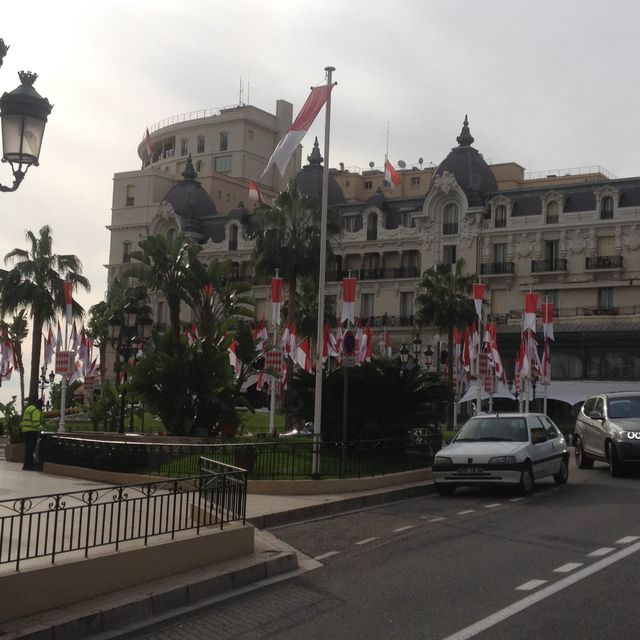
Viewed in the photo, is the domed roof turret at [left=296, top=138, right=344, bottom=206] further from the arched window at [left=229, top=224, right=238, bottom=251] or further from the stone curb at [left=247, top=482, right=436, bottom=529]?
the stone curb at [left=247, top=482, right=436, bottom=529]

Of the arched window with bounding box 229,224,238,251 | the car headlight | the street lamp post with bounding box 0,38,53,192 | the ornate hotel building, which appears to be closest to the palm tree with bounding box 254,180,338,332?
the ornate hotel building

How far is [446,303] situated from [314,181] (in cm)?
2518

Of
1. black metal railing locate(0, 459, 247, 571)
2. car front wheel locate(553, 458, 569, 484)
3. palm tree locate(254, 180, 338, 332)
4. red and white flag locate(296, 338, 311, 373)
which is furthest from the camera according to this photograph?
palm tree locate(254, 180, 338, 332)

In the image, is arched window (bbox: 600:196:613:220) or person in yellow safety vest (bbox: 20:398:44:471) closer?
person in yellow safety vest (bbox: 20:398:44:471)

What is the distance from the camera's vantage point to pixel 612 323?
2408 inches

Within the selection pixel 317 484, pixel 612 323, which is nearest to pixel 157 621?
pixel 317 484

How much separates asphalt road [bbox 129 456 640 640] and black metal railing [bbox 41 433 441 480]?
8.59 feet

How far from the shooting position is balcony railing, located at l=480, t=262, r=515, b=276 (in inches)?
2709

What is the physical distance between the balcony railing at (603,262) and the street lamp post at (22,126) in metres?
59.8

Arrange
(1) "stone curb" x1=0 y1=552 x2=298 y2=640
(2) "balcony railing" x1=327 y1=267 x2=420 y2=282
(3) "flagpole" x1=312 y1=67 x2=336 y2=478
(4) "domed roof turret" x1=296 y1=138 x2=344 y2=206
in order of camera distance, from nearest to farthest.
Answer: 1. (1) "stone curb" x1=0 y1=552 x2=298 y2=640
2. (3) "flagpole" x1=312 y1=67 x2=336 y2=478
3. (2) "balcony railing" x1=327 y1=267 x2=420 y2=282
4. (4) "domed roof turret" x1=296 y1=138 x2=344 y2=206

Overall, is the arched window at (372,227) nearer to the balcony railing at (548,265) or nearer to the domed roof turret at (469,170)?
the domed roof turret at (469,170)

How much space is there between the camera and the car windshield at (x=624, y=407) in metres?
22.3

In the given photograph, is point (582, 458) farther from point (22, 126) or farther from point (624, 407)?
point (22, 126)

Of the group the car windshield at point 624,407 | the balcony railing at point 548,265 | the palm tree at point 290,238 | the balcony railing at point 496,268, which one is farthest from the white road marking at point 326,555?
the balcony railing at point 496,268
